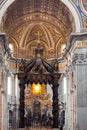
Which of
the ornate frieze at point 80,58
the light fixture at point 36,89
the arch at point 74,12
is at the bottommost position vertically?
the light fixture at point 36,89

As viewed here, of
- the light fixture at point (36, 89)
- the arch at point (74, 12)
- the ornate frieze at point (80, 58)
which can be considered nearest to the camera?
the ornate frieze at point (80, 58)

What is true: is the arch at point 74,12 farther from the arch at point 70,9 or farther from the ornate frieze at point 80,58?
the ornate frieze at point 80,58

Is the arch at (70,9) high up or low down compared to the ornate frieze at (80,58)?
up

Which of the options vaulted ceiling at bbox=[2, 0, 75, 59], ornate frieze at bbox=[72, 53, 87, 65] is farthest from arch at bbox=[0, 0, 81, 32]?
ornate frieze at bbox=[72, 53, 87, 65]

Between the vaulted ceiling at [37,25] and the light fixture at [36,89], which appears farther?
the light fixture at [36,89]

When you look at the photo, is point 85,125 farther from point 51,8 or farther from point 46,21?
point 46,21

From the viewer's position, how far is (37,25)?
29141 millimetres

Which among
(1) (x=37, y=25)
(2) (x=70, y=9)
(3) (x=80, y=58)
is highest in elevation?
(1) (x=37, y=25)

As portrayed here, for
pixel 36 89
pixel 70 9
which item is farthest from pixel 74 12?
pixel 36 89

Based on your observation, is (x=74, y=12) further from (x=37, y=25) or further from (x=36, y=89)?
(x=36, y=89)

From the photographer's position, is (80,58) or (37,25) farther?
(37,25)

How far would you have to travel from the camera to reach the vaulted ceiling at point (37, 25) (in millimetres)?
21628

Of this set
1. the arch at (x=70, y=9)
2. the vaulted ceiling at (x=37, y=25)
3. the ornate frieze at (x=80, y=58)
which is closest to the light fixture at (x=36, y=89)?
the vaulted ceiling at (x=37, y=25)

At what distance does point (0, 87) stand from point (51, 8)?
20.3 feet
